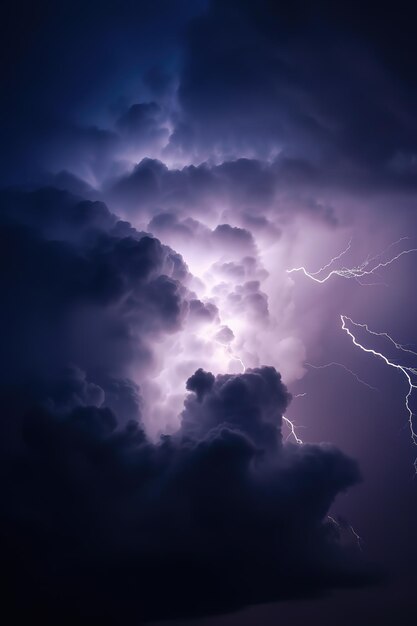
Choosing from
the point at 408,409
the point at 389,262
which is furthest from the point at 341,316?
the point at 408,409

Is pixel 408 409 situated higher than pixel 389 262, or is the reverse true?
pixel 389 262

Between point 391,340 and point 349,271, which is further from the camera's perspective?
point 349,271

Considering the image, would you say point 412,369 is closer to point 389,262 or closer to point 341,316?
point 341,316

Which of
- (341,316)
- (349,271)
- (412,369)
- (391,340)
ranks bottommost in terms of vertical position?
(412,369)

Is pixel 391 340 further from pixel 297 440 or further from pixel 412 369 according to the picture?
pixel 297 440

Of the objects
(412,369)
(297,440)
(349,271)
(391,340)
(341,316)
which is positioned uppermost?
(349,271)

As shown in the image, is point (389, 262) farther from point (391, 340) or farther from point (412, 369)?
point (412, 369)

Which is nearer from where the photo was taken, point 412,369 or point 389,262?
point 412,369

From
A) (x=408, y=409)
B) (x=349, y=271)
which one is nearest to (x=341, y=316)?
(x=349, y=271)
